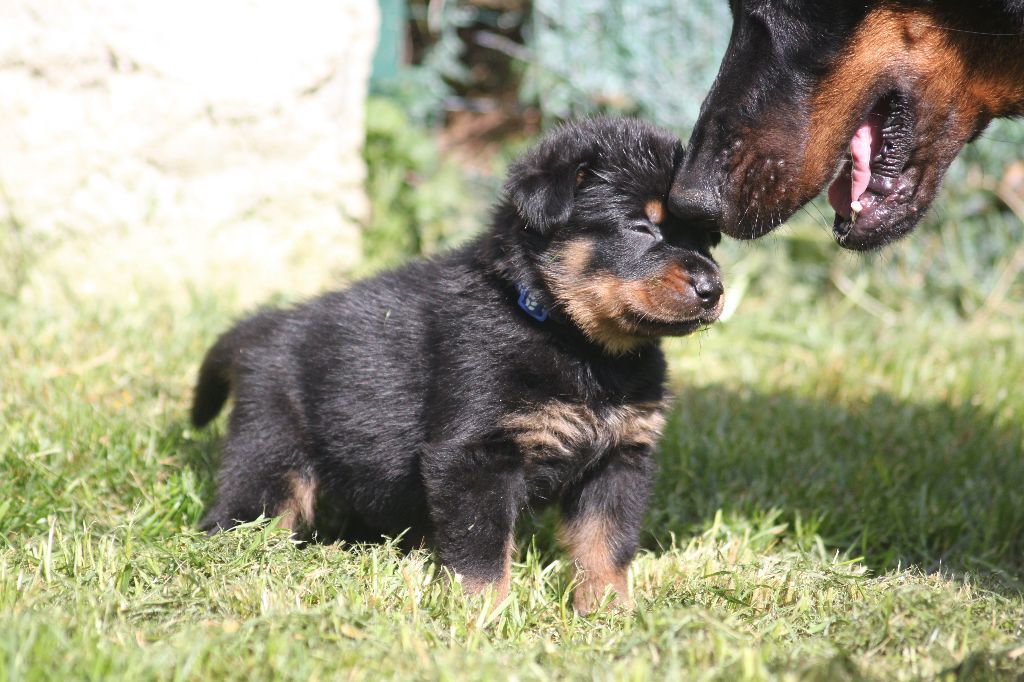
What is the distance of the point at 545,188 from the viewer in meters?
2.93

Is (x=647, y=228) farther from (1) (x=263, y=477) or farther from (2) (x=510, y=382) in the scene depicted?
(1) (x=263, y=477)

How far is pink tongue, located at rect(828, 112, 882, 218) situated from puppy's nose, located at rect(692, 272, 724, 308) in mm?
441

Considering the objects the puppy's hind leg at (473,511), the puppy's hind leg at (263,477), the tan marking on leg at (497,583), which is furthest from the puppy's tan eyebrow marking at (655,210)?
the puppy's hind leg at (263,477)

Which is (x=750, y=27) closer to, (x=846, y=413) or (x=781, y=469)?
(x=781, y=469)

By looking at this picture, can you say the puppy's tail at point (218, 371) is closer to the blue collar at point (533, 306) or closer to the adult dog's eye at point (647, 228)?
the blue collar at point (533, 306)

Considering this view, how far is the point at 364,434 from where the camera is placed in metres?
3.13

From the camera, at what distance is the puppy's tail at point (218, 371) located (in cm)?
347

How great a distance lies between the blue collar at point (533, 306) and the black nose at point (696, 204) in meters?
0.46

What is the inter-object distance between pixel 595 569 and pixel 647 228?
0.98 metres

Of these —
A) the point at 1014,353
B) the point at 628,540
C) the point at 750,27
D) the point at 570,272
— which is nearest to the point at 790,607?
the point at 628,540

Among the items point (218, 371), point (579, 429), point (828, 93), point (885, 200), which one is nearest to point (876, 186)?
point (885, 200)

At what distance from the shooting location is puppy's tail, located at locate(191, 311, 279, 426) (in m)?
3.47

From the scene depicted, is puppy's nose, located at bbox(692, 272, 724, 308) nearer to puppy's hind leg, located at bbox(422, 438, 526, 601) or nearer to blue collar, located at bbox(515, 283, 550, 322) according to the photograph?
blue collar, located at bbox(515, 283, 550, 322)

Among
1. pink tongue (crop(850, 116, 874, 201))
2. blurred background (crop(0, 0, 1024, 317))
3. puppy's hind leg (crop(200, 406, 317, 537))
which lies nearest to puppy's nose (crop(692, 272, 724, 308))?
pink tongue (crop(850, 116, 874, 201))
